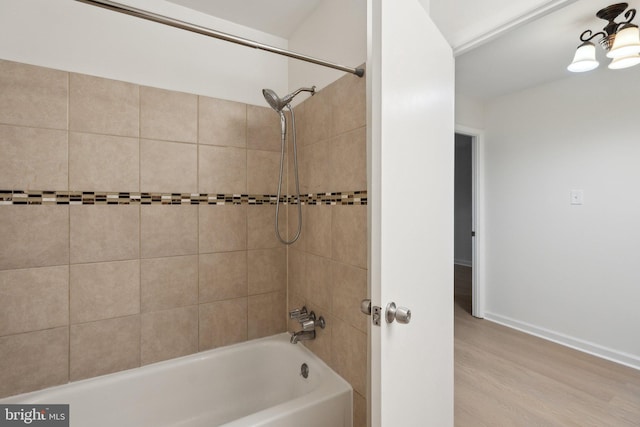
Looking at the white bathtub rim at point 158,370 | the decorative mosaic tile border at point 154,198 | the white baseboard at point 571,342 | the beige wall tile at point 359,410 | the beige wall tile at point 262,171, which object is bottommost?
the white baseboard at point 571,342

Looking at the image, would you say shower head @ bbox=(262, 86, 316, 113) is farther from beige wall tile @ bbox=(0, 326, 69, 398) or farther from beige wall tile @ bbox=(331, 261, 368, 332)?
beige wall tile @ bbox=(0, 326, 69, 398)

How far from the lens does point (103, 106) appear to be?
142 centimetres

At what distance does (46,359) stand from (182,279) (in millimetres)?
638

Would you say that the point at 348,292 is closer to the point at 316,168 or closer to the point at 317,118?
the point at 316,168

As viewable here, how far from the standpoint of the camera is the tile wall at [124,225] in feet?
4.23

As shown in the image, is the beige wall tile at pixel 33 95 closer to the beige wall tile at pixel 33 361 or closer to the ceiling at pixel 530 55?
the beige wall tile at pixel 33 361

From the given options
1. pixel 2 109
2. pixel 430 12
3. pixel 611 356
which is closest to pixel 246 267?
pixel 2 109

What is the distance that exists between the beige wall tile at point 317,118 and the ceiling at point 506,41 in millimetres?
534

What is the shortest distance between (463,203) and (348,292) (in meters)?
5.38

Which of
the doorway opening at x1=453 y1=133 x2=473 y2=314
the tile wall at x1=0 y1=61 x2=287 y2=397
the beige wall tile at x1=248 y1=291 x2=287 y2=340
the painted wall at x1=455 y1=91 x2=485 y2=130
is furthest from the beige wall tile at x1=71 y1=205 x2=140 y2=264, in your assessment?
the doorway opening at x1=453 y1=133 x2=473 y2=314

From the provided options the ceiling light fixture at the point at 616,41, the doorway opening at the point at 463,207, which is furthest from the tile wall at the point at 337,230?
the doorway opening at the point at 463,207

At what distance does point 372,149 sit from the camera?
856mm

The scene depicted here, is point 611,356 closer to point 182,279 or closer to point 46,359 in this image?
point 182,279

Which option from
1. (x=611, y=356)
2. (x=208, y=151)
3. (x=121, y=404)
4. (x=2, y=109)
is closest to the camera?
(x=2, y=109)
